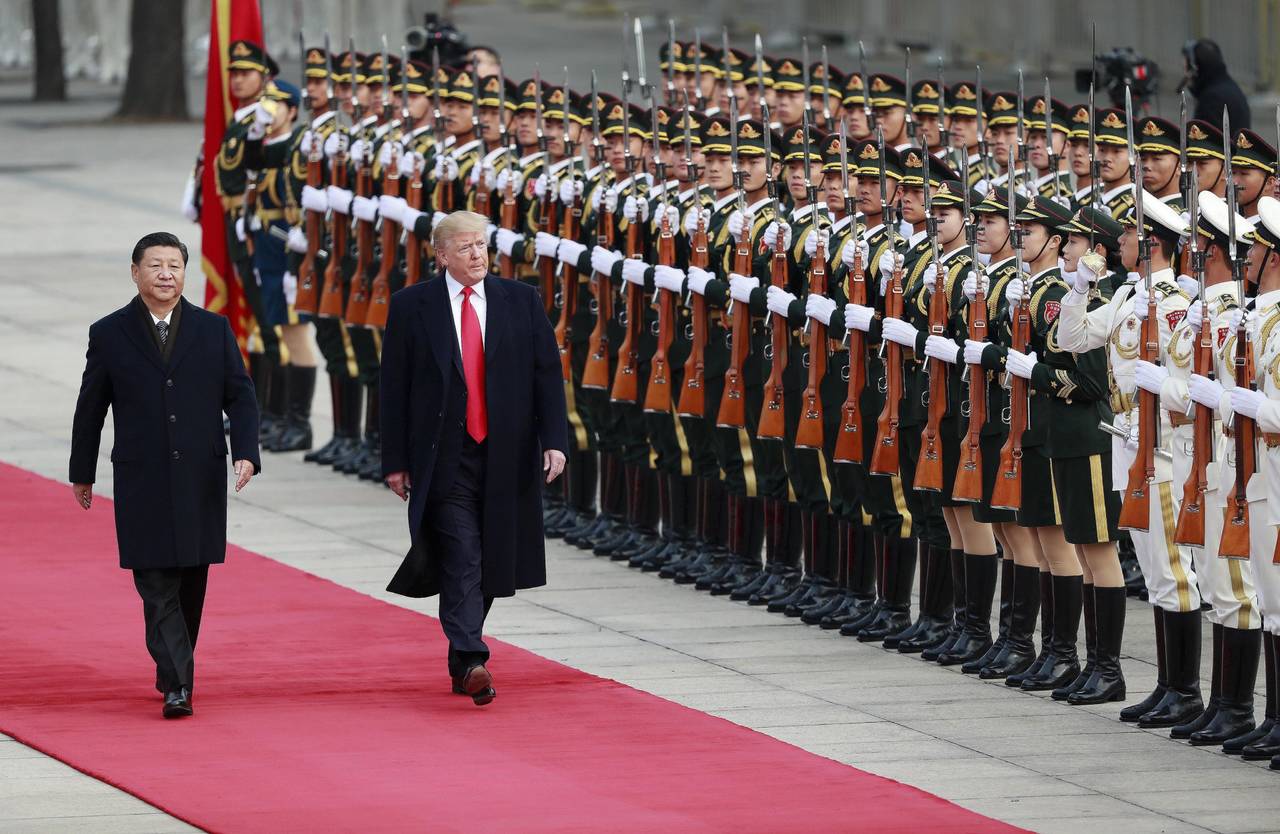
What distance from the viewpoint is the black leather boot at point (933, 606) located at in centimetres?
1084

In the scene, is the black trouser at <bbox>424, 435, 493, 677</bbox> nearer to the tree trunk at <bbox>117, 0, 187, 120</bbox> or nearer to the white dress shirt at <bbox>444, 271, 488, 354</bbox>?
the white dress shirt at <bbox>444, 271, 488, 354</bbox>

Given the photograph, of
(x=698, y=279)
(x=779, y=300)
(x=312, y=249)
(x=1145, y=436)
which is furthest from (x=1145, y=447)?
(x=312, y=249)

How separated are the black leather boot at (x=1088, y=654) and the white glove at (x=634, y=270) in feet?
9.83

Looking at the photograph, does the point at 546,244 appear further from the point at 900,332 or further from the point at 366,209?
the point at 900,332

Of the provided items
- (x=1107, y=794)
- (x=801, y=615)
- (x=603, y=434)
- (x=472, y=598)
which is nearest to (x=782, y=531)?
(x=801, y=615)

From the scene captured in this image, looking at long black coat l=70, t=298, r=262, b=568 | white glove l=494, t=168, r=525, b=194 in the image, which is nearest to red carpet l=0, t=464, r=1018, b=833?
long black coat l=70, t=298, r=262, b=568

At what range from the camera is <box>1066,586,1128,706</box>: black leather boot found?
988 centimetres

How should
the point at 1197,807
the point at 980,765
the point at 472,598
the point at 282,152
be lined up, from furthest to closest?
the point at 282,152, the point at 472,598, the point at 980,765, the point at 1197,807

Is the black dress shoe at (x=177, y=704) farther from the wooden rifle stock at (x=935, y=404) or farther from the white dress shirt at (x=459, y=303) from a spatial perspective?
the wooden rifle stock at (x=935, y=404)

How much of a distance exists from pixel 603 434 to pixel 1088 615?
353cm

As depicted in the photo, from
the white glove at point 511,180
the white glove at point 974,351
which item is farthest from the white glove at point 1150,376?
the white glove at point 511,180

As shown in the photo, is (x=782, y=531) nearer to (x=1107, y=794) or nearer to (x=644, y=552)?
(x=644, y=552)

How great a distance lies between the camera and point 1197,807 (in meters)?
8.36

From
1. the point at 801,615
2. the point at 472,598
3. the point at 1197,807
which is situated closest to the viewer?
the point at 1197,807
